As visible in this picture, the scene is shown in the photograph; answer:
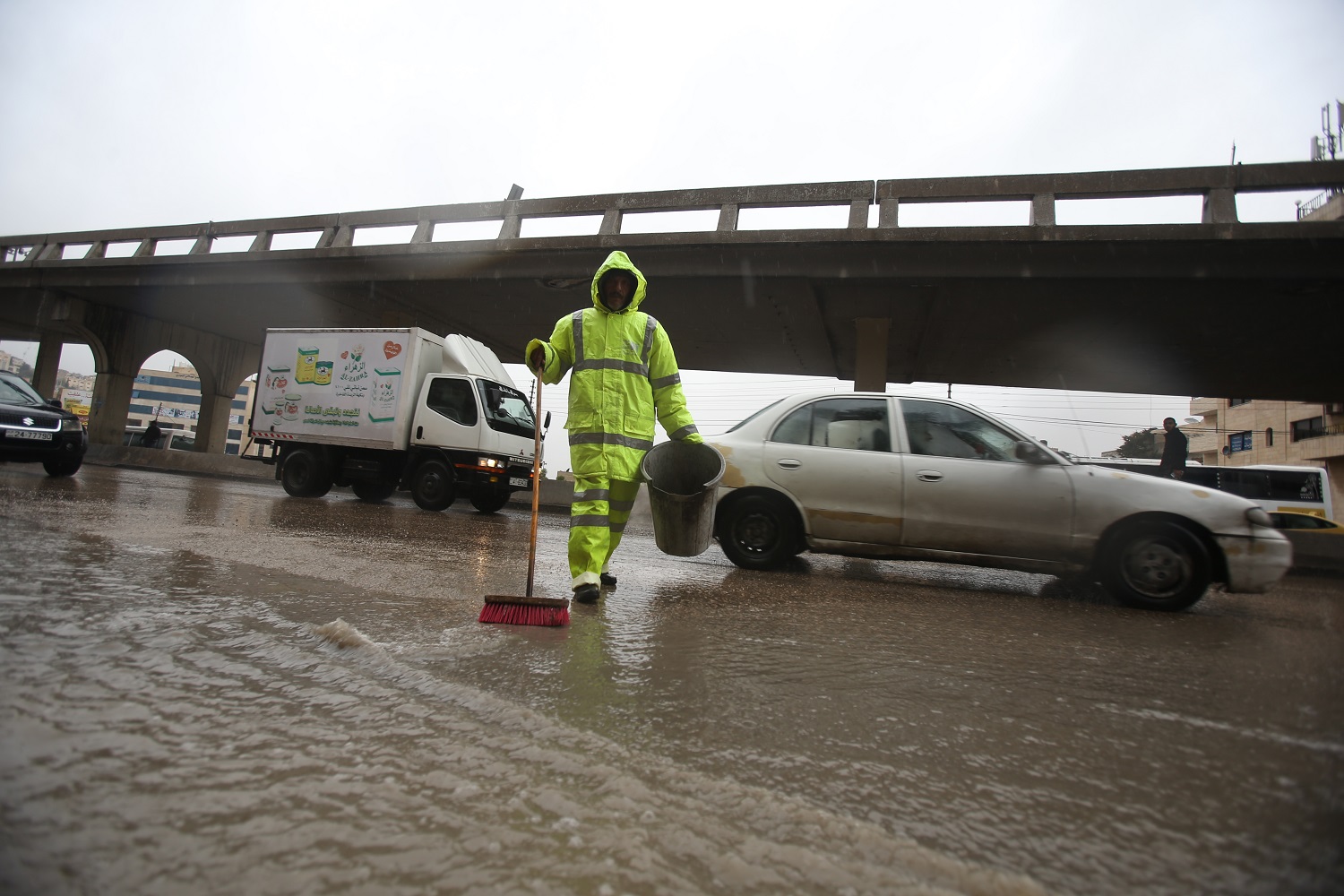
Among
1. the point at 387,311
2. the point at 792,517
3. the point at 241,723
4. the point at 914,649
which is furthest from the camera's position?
the point at 387,311

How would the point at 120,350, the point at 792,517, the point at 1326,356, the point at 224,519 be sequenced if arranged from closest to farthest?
the point at 792,517
the point at 224,519
the point at 1326,356
the point at 120,350

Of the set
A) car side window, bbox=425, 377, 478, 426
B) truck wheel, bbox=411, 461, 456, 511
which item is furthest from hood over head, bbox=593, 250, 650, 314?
truck wheel, bbox=411, 461, 456, 511

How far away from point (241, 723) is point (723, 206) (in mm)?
11192

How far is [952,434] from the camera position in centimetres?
505

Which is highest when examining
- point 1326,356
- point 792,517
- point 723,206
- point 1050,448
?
point 723,206

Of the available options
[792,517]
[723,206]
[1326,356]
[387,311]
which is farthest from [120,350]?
[1326,356]

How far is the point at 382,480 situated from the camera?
1102 centimetres

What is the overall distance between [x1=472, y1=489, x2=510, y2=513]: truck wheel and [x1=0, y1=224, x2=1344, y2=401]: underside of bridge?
4.57m

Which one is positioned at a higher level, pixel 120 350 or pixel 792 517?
pixel 120 350

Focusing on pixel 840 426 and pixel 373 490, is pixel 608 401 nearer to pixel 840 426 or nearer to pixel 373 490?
pixel 840 426

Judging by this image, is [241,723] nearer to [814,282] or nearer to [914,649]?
[914,649]

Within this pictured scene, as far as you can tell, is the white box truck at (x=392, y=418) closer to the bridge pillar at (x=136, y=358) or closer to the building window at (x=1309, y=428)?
the bridge pillar at (x=136, y=358)

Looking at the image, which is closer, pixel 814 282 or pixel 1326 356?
pixel 814 282

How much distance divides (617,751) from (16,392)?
12132 millimetres
